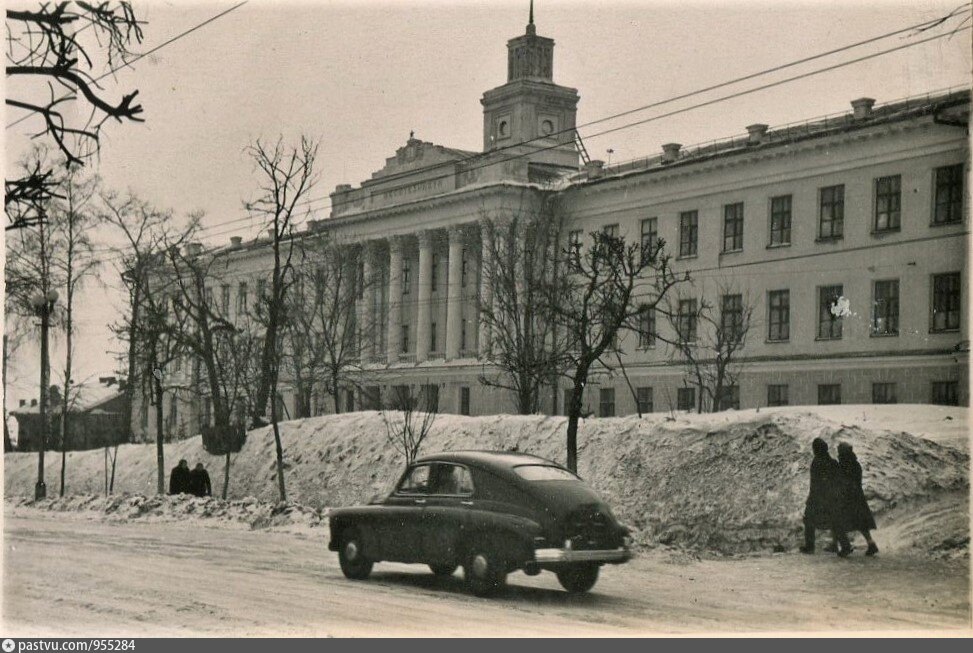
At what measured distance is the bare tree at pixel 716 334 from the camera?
36.9 metres

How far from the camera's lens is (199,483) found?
2519 centimetres

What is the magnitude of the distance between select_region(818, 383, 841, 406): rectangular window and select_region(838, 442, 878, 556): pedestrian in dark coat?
59.8 feet

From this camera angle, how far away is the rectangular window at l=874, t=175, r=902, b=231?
3247 centimetres

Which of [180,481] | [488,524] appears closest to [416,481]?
[488,524]

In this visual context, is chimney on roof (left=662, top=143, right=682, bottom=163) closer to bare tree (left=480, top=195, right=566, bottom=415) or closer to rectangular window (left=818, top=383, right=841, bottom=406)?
bare tree (left=480, top=195, right=566, bottom=415)

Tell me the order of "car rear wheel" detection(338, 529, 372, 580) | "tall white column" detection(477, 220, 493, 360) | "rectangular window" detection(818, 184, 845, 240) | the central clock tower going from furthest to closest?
"tall white column" detection(477, 220, 493, 360), "rectangular window" detection(818, 184, 845, 240), the central clock tower, "car rear wheel" detection(338, 529, 372, 580)

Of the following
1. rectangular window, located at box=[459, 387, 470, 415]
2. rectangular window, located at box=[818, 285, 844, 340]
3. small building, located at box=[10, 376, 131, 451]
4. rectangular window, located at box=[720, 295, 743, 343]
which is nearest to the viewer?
small building, located at box=[10, 376, 131, 451]

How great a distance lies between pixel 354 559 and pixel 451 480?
165 centimetres

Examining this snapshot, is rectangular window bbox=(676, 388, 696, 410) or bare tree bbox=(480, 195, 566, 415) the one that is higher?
bare tree bbox=(480, 195, 566, 415)

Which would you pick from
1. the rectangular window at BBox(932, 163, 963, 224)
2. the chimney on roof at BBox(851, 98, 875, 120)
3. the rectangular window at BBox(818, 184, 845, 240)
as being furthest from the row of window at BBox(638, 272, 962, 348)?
the rectangular window at BBox(932, 163, 963, 224)

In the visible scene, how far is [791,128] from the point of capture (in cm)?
3550

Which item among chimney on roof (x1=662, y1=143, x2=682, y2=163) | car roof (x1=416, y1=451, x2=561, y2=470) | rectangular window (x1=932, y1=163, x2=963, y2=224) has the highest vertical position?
chimney on roof (x1=662, y1=143, x2=682, y2=163)

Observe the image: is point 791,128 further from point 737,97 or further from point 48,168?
point 48,168

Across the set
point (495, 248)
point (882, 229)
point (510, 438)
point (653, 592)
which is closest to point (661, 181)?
point (495, 248)
